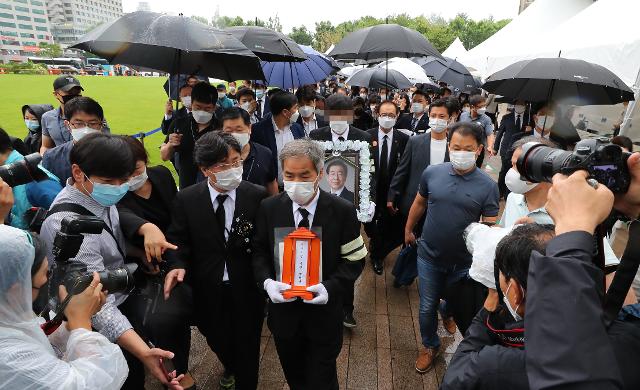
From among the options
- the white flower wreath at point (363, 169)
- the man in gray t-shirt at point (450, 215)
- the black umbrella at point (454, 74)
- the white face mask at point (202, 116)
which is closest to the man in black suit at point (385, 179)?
the white flower wreath at point (363, 169)

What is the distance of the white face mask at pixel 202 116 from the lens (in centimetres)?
379

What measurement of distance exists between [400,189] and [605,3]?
12.7 ft

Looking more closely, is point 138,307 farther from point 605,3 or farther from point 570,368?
point 605,3

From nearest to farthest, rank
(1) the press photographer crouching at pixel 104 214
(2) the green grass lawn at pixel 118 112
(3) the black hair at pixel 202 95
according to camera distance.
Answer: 1. (1) the press photographer crouching at pixel 104 214
2. (3) the black hair at pixel 202 95
3. (2) the green grass lawn at pixel 118 112

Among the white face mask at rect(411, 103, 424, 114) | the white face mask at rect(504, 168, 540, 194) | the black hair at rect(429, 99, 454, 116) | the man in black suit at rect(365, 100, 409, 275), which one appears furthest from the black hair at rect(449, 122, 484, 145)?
the white face mask at rect(411, 103, 424, 114)

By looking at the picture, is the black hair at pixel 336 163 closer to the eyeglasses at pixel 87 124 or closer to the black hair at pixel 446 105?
the black hair at pixel 446 105

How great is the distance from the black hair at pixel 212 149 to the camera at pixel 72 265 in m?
0.82

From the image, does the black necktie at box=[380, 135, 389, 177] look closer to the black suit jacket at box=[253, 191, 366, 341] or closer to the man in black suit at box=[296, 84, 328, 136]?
the man in black suit at box=[296, 84, 328, 136]

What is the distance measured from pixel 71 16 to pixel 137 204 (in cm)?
12386

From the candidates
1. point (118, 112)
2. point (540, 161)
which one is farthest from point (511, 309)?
point (118, 112)

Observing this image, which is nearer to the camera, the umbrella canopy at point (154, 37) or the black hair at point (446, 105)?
the umbrella canopy at point (154, 37)

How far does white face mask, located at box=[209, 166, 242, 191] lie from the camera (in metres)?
2.38

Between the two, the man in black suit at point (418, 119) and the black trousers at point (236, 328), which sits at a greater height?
the man in black suit at point (418, 119)

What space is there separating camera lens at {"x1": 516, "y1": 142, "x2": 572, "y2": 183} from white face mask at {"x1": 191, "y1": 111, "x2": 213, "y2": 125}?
3091 mm
